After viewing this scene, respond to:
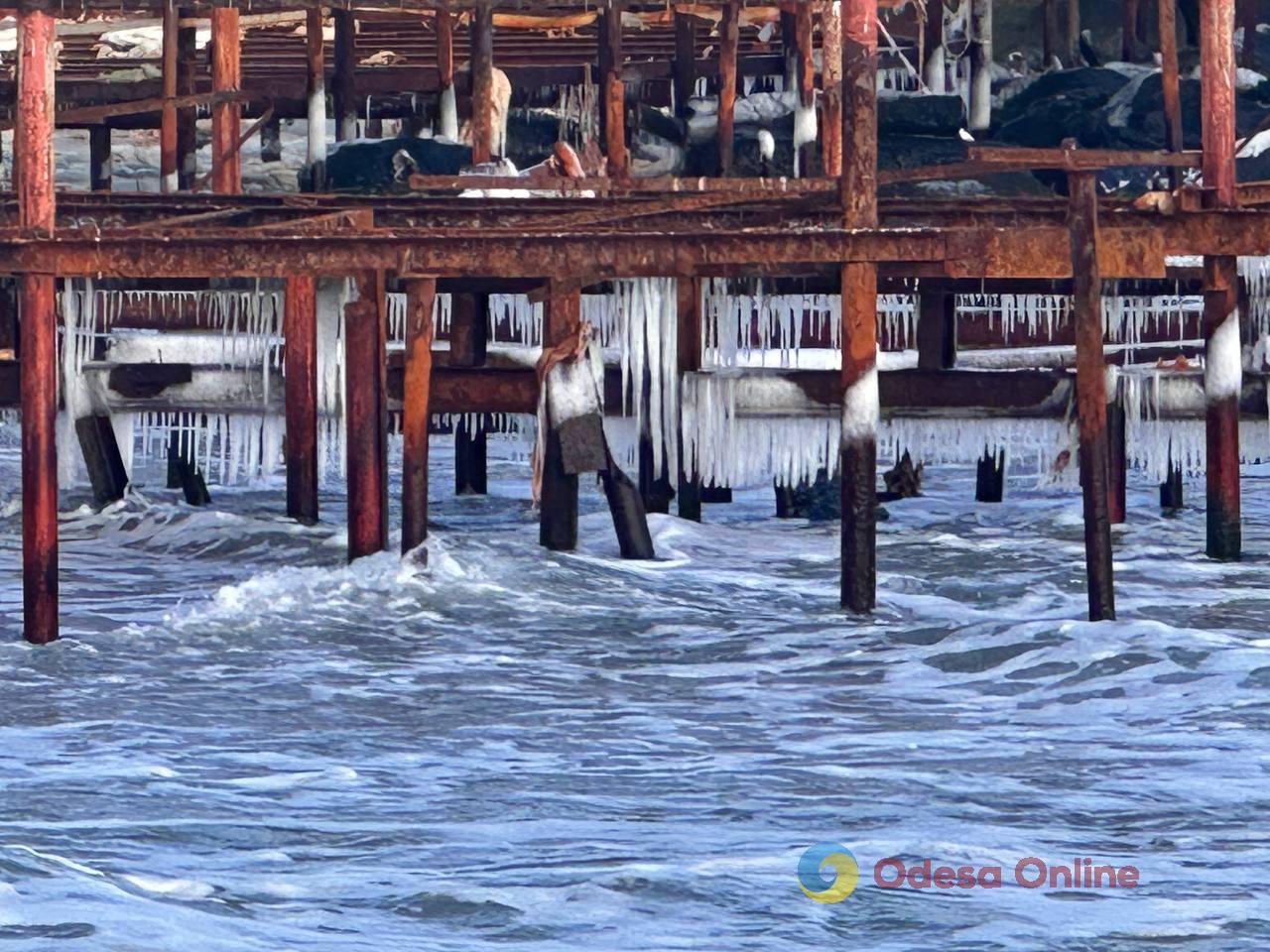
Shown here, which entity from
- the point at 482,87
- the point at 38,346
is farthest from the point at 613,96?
the point at 38,346

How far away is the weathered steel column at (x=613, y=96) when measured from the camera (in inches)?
885

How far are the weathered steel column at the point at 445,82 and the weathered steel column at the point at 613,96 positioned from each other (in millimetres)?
1924

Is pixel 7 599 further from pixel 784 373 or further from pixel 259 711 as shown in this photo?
pixel 784 373

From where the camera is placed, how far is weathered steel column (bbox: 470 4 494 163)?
69.6ft

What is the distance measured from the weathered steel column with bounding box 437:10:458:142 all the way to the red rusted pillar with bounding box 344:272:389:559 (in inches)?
422

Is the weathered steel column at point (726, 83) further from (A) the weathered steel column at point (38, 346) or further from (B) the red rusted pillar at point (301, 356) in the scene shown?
(A) the weathered steel column at point (38, 346)

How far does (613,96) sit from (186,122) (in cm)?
454

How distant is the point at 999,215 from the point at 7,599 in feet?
22.0

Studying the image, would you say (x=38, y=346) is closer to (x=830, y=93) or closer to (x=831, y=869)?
(x=831, y=869)

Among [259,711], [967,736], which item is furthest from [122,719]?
[967,736]

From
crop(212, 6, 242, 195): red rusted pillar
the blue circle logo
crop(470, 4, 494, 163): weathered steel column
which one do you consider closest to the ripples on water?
the blue circle logo

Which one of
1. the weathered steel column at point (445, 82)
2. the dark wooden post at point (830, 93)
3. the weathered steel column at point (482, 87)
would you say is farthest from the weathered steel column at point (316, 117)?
the dark wooden post at point (830, 93)

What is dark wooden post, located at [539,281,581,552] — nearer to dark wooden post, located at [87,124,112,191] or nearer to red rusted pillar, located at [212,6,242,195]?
red rusted pillar, located at [212,6,242,195]

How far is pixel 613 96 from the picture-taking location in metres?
22.8
